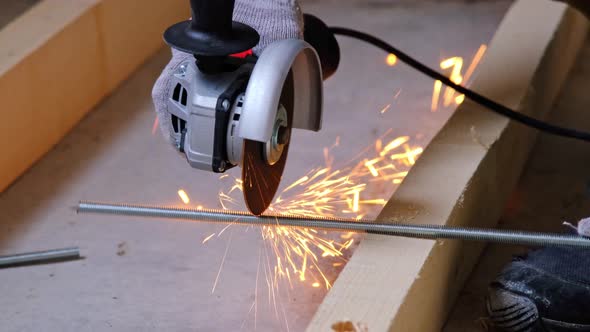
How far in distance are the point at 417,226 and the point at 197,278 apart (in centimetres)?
56

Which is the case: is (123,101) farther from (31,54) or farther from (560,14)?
(560,14)

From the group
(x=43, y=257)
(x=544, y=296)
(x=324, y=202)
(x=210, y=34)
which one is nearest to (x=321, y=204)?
(x=324, y=202)

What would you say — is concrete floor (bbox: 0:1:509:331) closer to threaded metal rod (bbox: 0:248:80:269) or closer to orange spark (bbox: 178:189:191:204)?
orange spark (bbox: 178:189:191:204)

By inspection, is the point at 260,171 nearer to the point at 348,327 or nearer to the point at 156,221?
the point at 348,327

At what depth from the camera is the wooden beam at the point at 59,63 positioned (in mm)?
2363

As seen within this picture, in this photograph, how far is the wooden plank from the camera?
1601mm

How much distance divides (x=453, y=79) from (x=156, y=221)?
47.1 inches

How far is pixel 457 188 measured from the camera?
6.27 feet

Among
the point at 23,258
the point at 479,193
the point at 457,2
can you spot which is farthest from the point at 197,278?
the point at 457,2

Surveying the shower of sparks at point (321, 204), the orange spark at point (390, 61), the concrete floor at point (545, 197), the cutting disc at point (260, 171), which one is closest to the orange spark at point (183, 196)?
the shower of sparks at point (321, 204)

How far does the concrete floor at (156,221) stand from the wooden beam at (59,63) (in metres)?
0.05

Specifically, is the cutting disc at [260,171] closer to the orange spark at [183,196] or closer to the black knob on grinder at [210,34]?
the black knob on grinder at [210,34]

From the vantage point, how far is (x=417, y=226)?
1.74 m

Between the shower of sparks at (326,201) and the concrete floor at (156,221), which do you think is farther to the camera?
the shower of sparks at (326,201)
